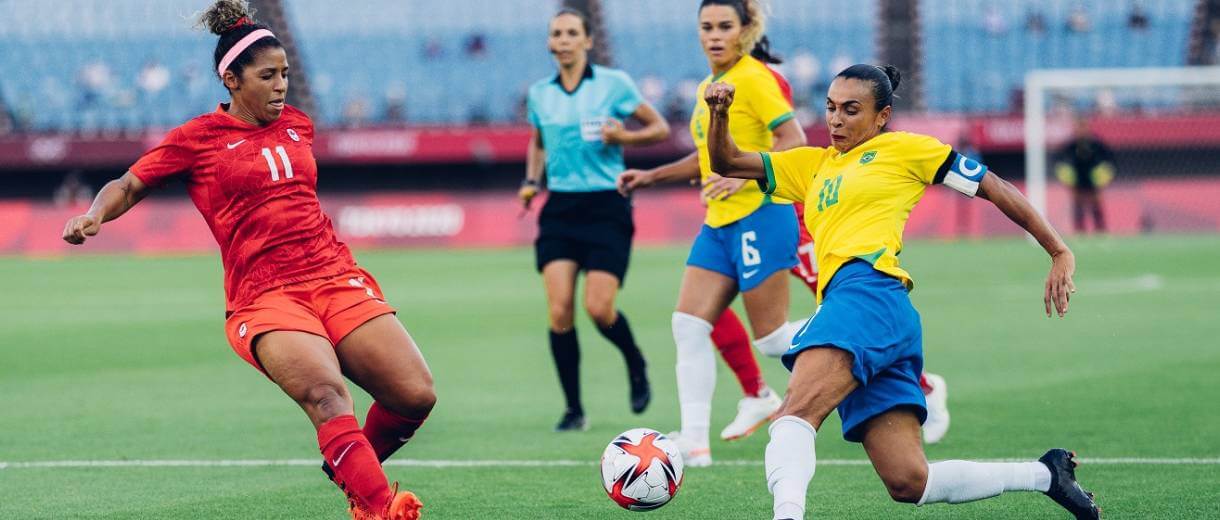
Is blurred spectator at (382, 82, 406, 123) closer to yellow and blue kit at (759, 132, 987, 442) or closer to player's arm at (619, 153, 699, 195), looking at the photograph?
player's arm at (619, 153, 699, 195)

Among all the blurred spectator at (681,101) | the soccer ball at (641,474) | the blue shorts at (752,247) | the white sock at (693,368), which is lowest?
the blurred spectator at (681,101)

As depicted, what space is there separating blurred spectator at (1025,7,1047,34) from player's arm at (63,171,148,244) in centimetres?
3145

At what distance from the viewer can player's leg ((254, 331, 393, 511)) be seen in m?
4.94

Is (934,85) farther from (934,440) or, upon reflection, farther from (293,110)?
(293,110)

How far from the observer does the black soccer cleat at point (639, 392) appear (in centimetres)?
840

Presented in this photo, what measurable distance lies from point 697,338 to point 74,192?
1059 inches

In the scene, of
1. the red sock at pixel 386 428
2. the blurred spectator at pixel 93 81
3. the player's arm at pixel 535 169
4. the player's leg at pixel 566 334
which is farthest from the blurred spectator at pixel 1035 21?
the red sock at pixel 386 428

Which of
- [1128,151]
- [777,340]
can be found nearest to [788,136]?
[777,340]

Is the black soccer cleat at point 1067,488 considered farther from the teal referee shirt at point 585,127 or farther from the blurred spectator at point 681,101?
the blurred spectator at point 681,101

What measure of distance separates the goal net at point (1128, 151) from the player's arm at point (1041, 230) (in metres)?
21.9

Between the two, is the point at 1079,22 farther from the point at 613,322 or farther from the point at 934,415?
the point at 934,415

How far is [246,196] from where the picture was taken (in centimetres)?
540

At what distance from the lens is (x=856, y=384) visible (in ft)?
15.8

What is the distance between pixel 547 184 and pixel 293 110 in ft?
9.98
